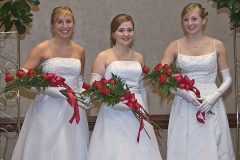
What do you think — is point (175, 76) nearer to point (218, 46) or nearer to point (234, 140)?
point (218, 46)

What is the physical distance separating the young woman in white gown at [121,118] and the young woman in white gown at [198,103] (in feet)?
0.97

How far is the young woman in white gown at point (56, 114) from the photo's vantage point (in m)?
4.14

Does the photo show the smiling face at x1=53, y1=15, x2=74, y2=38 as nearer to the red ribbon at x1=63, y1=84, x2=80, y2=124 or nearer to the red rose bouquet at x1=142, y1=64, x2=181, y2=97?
the red ribbon at x1=63, y1=84, x2=80, y2=124

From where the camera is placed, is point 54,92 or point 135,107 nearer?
point 135,107

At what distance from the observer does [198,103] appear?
4.25 metres

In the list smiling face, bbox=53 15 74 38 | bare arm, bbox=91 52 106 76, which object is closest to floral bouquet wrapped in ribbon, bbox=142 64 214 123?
bare arm, bbox=91 52 106 76

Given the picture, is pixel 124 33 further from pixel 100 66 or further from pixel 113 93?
pixel 113 93

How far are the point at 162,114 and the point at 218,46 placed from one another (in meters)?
1.37

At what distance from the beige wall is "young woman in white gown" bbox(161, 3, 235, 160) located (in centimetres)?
103

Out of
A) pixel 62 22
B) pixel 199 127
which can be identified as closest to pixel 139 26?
pixel 62 22

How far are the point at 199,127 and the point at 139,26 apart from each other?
163 centimetres

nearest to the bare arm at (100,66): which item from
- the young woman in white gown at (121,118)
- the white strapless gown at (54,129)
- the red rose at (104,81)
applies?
the young woman in white gown at (121,118)

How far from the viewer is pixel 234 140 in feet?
18.6

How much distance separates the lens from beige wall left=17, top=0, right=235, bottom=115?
533 centimetres
